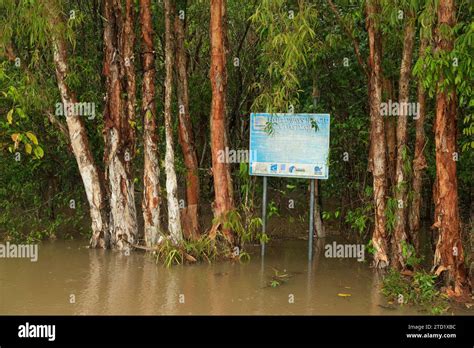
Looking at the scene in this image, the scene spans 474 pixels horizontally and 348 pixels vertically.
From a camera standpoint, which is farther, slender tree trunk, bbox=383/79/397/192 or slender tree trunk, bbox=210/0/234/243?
slender tree trunk, bbox=210/0/234/243

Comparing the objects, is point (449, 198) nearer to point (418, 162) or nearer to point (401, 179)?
point (418, 162)

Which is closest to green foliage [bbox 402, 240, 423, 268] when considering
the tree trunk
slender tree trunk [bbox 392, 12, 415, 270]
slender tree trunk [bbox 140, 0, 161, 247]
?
slender tree trunk [bbox 392, 12, 415, 270]

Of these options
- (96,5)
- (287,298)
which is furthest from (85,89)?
(287,298)

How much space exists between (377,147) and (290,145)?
1.41 meters

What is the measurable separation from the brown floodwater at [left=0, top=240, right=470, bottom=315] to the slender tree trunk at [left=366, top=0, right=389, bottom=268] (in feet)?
1.58

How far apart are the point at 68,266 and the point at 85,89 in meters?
3.53

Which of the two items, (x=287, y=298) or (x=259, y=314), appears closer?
(x=259, y=314)

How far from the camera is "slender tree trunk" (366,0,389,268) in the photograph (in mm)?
9289

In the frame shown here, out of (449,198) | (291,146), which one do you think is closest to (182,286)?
(291,146)

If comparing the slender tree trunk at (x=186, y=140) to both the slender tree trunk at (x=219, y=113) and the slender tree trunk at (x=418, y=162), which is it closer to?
the slender tree trunk at (x=219, y=113)

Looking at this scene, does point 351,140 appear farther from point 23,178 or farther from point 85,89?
point 23,178

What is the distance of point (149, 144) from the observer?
35.3 feet

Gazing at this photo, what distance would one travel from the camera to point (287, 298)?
8.03 m

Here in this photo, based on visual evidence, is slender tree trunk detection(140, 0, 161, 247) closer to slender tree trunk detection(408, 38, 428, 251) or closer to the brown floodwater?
the brown floodwater
